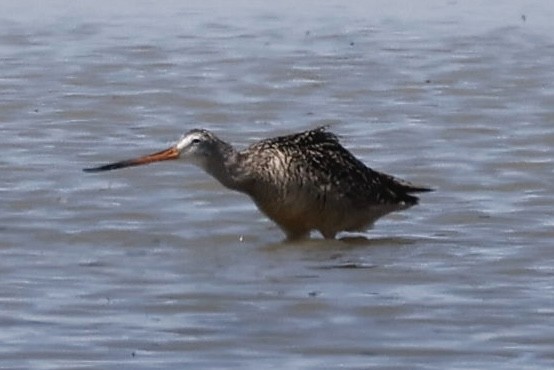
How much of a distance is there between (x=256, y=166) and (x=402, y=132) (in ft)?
7.60

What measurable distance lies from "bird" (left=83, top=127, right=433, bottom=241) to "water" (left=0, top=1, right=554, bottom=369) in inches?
5.3

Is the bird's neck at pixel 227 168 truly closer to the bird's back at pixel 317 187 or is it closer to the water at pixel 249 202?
the bird's back at pixel 317 187

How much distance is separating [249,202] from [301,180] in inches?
31.7

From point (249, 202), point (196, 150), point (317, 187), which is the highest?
point (196, 150)

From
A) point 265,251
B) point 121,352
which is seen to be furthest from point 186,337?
point 265,251

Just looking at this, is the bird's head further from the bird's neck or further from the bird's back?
the bird's back

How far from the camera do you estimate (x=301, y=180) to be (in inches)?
331

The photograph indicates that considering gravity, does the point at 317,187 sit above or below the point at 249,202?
above

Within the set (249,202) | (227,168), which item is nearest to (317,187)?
(227,168)

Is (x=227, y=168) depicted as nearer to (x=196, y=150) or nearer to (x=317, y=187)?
(x=196, y=150)

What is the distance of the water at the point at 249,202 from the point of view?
6.62m

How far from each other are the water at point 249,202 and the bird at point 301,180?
0.13m

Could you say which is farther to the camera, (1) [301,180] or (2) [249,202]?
(2) [249,202]

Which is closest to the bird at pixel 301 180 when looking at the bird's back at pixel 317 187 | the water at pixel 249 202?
the bird's back at pixel 317 187
